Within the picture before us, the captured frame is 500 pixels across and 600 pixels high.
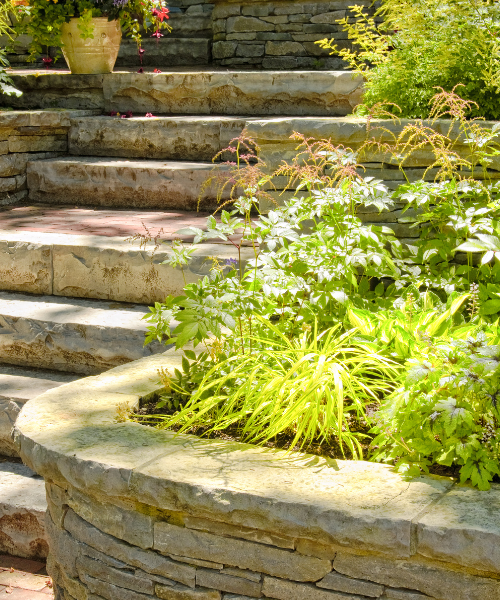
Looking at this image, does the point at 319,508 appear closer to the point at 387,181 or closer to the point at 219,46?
the point at 387,181

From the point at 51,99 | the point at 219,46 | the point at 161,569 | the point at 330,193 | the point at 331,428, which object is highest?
the point at 219,46

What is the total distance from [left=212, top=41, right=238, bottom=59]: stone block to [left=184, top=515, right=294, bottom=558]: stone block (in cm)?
Result: 574

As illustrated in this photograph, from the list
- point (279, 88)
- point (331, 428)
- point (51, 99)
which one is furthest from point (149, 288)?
point (51, 99)

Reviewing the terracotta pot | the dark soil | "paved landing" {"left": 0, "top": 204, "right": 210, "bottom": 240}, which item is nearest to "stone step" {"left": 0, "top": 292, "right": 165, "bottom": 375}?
"paved landing" {"left": 0, "top": 204, "right": 210, "bottom": 240}

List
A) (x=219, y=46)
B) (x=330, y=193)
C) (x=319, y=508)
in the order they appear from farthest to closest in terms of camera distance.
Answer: (x=219, y=46)
(x=330, y=193)
(x=319, y=508)

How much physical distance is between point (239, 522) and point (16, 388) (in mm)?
1586

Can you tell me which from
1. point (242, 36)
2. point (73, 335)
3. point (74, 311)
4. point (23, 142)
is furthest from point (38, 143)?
point (242, 36)

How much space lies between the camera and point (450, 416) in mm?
1751

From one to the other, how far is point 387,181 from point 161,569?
185 cm

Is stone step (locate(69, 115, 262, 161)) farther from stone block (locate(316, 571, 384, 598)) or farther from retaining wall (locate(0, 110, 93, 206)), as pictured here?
stone block (locate(316, 571, 384, 598))

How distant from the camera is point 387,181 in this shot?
2.97 m

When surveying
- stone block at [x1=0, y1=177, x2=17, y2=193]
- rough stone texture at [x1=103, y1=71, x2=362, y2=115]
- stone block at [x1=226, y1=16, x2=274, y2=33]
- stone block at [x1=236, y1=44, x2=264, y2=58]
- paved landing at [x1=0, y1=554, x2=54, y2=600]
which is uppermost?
stone block at [x1=226, y1=16, x2=274, y2=33]

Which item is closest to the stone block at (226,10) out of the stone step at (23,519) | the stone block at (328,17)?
the stone block at (328,17)

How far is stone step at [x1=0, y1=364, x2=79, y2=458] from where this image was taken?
285 centimetres
